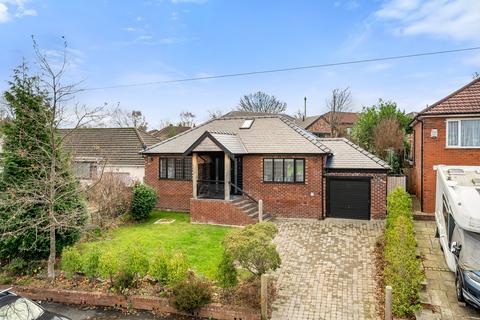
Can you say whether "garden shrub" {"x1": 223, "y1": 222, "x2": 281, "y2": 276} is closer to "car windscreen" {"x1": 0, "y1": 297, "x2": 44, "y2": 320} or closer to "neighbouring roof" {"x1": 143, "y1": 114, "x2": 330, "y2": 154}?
"car windscreen" {"x1": 0, "y1": 297, "x2": 44, "y2": 320}

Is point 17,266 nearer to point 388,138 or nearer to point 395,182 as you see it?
point 395,182

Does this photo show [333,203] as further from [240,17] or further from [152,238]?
[240,17]

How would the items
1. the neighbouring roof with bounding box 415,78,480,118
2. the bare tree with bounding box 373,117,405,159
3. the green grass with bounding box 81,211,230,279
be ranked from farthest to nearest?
1. the bare tree with bounding box 373,117,405,159
2. the neighbouring roof with bounding box 415,78,480,118
3. the green grass with bounding box 81,211,230,279

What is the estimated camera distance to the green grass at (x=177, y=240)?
1159cm

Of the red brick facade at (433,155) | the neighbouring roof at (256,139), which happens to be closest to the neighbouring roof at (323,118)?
the neighbouring roof at (256,139)

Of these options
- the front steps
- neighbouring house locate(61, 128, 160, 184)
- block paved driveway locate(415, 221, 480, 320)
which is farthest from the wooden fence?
neighbouring house locate(61, 128, 160, 184)

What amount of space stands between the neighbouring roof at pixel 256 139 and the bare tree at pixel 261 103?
138 ft

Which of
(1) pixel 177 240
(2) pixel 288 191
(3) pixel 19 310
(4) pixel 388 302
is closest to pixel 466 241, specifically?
(4) pixel 388 302

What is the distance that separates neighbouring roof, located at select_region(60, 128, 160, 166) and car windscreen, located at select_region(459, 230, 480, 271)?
19.5 metres

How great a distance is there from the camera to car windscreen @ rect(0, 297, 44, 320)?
6738mm

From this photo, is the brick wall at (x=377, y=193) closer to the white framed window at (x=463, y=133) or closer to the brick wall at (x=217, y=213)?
the white framed window at (x=463, y=133)

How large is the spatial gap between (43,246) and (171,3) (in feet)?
41.2

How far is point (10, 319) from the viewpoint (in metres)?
6.66

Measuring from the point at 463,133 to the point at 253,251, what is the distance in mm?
12812
